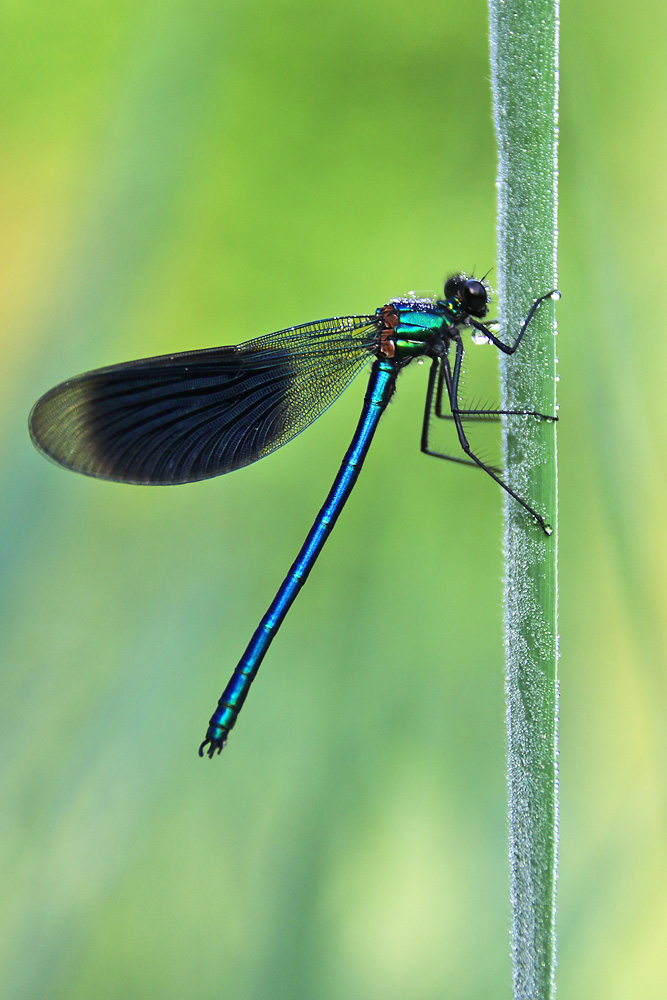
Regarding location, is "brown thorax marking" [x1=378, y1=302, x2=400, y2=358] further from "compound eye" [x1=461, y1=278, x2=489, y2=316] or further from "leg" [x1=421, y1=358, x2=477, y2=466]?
"compound eye" [x1=461, y1=278, x2=489, y2=316]

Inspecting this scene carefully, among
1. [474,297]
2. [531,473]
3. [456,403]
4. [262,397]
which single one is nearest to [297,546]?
[262,397]

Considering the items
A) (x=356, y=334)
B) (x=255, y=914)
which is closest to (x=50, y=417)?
(x=356, y=334)

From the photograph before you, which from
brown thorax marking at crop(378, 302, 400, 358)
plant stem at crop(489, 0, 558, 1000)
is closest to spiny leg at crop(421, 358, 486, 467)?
brown thorax marking at crop(378, 302, 400, 358)

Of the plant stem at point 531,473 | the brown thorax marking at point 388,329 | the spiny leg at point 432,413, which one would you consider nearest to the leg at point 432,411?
the spiny leg at point 432,413

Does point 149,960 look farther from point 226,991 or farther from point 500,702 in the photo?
point 500,702

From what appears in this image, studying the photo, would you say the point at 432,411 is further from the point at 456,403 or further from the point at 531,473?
the point at 531,473

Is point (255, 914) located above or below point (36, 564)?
below
